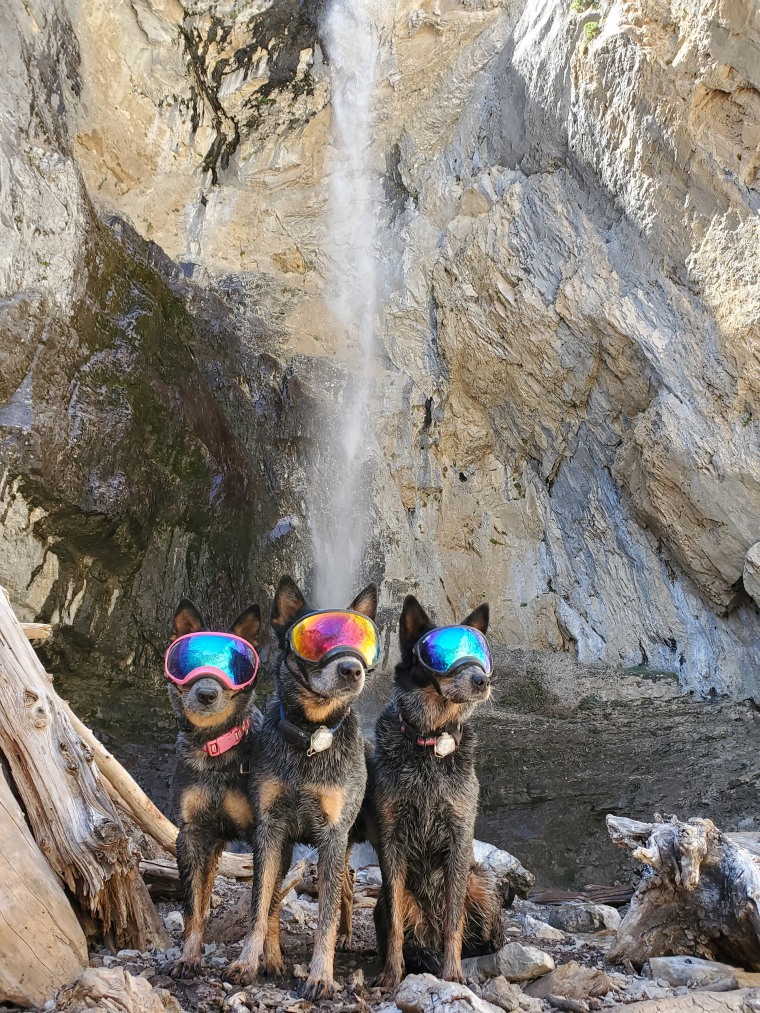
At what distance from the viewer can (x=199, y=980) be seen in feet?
10.3

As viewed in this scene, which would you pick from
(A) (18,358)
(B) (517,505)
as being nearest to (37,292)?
(A) (18,358)

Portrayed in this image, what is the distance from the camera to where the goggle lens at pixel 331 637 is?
3469 millimetres

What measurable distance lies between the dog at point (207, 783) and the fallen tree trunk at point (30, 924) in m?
0.52

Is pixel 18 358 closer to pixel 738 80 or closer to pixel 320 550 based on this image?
pixel 320 550

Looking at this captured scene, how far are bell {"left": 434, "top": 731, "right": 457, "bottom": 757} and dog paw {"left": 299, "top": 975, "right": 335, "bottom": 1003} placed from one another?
1066 mm

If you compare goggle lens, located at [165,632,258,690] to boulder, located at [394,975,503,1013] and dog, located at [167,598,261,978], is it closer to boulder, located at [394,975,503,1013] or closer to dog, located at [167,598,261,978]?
dog, located at [167,598,261,978]

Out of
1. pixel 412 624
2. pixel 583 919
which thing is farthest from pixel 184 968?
pixel 583 919

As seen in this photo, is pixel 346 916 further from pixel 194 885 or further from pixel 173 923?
pixel 194 885

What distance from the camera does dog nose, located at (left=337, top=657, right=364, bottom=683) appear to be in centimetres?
338

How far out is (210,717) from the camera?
3.56 meters

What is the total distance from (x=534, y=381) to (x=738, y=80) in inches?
187

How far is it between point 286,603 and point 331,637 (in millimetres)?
425

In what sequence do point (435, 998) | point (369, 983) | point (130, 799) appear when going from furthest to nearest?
point (130, 799)
point (369, 983)
point (435, 998)

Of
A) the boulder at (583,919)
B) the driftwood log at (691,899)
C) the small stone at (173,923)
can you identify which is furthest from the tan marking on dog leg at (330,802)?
the boulder at (583,919)
